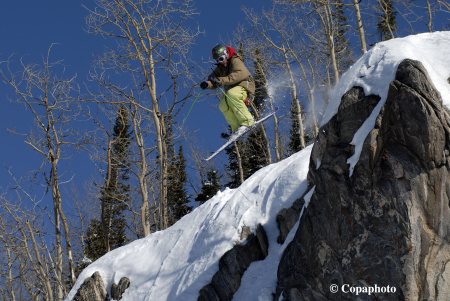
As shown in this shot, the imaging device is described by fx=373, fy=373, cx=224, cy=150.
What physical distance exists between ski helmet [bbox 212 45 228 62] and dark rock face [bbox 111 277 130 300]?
16.2ft

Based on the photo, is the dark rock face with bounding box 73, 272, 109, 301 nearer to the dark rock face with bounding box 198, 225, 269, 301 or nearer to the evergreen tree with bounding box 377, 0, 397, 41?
the dark rock face with bounding box 198, 225, 269, 301

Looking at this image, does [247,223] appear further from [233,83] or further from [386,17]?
[386,17]

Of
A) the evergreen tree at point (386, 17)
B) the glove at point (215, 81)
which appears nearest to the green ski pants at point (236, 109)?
the glove at point (215, 81)

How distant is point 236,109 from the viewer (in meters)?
8.07

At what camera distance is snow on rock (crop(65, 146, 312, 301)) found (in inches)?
261

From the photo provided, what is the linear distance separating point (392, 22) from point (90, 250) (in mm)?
22539

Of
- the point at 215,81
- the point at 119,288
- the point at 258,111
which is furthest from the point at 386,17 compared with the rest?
the point at 119,288

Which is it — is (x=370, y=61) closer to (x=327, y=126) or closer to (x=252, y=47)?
(x=327, y=126)

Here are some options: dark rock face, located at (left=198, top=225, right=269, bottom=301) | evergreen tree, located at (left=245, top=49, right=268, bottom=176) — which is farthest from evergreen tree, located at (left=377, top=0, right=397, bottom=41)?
dark rock face, located at (left=198, top=225, right=269, bottom=301)

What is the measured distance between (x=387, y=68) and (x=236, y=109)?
356 centimetres

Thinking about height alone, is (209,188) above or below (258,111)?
below

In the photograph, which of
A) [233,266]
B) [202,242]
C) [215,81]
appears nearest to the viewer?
[233,266]

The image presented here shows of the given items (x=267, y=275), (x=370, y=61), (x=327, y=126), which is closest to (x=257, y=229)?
(x=267, y=275)

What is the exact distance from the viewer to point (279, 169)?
25.1 ft
